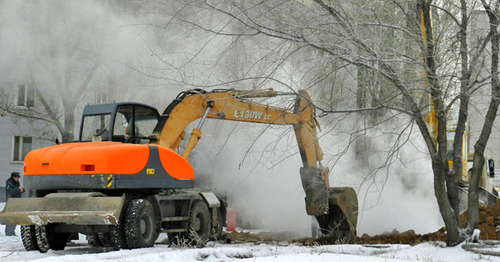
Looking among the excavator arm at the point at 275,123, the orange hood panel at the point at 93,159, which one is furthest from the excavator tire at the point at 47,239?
the excavator arm at the point at 275,123

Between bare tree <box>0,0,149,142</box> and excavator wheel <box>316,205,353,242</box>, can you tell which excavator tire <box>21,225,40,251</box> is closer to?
excavator wheel <box>316,205,353,242</box>

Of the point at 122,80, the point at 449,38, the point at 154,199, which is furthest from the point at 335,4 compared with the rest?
the point at 122,80

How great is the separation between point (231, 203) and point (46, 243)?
7683mm

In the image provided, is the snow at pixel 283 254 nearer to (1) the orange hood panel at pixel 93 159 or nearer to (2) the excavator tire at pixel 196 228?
(1) the orange hood panel at pixel 93 159

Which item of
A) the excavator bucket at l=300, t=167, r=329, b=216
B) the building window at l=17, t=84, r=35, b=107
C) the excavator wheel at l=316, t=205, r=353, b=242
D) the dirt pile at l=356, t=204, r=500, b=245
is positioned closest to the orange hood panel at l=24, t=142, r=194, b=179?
the excavator bucket at l=300, t=167, r=329, b=216

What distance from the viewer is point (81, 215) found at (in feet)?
35.6

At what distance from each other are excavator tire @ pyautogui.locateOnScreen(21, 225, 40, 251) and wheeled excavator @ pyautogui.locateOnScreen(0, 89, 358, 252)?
16mm

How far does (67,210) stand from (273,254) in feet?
10.4

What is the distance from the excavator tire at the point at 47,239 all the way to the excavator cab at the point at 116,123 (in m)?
1.61

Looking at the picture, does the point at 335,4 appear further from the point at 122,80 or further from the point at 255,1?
the point at 122,80

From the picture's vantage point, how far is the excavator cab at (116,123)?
39.9 feet

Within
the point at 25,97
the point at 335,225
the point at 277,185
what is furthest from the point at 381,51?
the point at 25,97

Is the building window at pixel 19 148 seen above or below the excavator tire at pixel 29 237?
above

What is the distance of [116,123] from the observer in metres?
12.2
